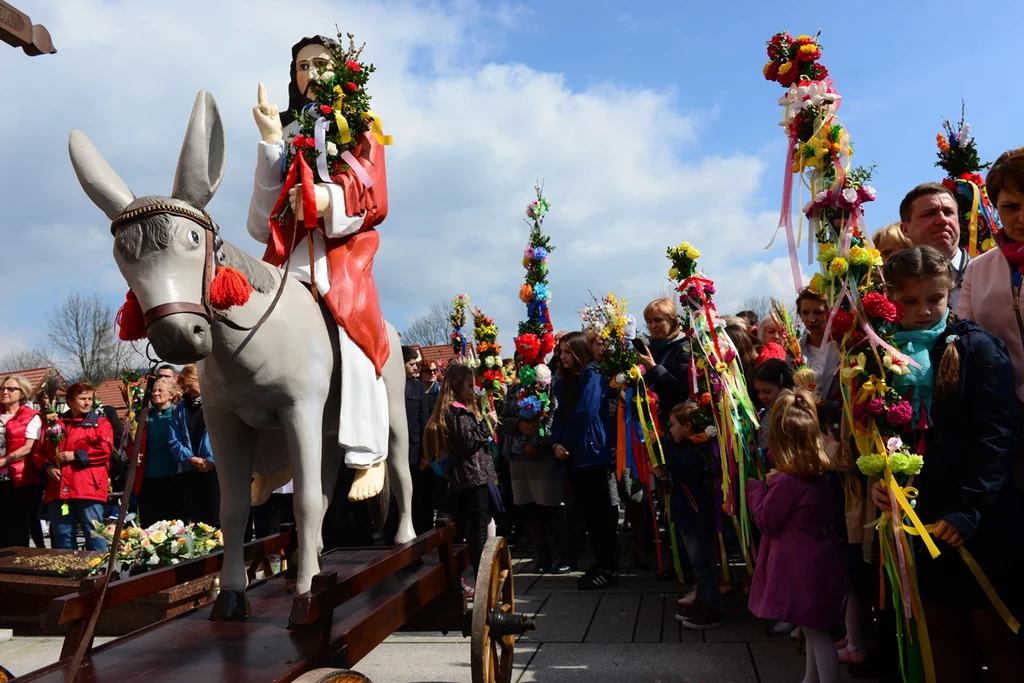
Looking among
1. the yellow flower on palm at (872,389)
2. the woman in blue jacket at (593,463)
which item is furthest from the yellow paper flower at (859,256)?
the woman in blue jacket at (593,463)

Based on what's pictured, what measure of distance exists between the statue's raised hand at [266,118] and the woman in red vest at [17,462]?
5.61 metres

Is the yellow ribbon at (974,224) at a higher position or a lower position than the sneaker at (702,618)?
higher

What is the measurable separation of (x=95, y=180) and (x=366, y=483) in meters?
1.61

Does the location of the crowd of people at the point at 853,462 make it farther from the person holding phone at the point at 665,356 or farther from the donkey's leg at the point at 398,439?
the donkey's leg at the point at 398,439

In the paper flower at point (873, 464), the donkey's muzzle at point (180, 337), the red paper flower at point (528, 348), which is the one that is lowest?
the paper flower at point (873, 464)

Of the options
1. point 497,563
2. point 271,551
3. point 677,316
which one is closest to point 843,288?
point 497,563

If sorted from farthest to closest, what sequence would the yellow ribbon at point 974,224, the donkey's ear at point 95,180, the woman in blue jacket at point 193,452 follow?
the woman in blue jacket at point 193,452 → the yellow ribbon at point 974,224 → the donkey's ear at point 95,180

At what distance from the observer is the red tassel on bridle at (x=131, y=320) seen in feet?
8.60

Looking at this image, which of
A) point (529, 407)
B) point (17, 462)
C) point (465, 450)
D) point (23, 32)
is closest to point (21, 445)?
point (17, 462)

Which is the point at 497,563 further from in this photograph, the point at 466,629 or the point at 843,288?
the point at 843,288

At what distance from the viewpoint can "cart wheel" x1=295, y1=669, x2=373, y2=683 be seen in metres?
2.03

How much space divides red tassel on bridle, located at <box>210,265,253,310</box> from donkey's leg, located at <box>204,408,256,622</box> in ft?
2.03

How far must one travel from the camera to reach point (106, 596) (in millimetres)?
2664

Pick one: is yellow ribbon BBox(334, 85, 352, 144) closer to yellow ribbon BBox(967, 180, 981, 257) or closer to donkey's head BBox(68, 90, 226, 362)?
donkey's head BBox(68, 90, 226, 362)
